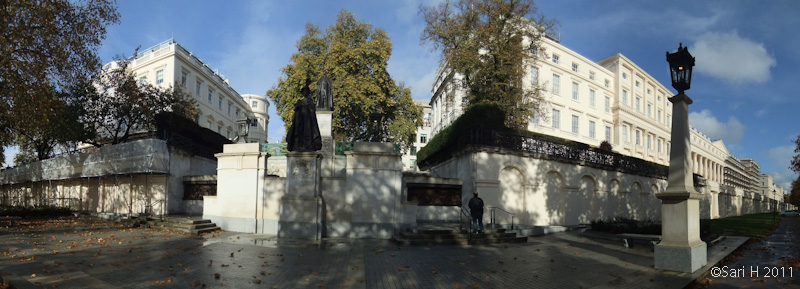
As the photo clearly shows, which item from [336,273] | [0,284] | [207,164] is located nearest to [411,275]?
[336,273]

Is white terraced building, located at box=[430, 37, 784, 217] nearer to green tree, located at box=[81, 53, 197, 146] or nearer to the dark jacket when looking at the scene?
green tree, located at box=[81, 53, 197, 146]

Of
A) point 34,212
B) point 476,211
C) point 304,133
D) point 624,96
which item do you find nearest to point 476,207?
point 476,211

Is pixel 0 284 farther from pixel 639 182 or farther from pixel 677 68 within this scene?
pixel 639 182

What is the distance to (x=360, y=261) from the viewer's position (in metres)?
9.73

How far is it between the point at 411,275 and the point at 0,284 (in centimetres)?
668

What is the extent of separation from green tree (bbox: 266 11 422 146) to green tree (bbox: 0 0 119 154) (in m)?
15.2

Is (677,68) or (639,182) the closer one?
(677,68)

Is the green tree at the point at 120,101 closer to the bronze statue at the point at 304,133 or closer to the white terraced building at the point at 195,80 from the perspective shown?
the white terraced building at the point at 195,80

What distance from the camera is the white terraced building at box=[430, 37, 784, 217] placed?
150ft

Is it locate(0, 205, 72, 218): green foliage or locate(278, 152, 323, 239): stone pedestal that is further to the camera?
locate(0, 205, 72, 218): green foliage

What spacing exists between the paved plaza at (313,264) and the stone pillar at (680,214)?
1.37ft

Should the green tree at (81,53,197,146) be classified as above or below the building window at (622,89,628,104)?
below

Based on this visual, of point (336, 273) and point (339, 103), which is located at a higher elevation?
point (339, 103)

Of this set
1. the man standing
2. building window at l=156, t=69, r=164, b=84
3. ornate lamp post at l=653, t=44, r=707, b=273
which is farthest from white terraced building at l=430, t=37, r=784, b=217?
ornate lamp post at l=653, t=44, r=707, b=273
